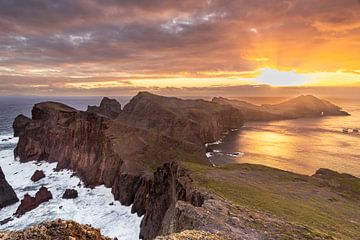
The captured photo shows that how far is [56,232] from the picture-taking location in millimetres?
13805

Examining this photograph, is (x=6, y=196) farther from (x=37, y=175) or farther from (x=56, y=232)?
(x=56, y=232)

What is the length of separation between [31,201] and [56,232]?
2612 inches

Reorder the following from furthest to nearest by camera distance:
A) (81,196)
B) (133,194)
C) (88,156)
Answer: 1. (88,156)
2. (81,196)
3. (133,194)

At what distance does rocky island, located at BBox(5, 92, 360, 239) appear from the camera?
29.1 meters

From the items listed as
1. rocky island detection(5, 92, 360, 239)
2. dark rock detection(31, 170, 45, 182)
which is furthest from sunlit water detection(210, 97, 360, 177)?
dark rock detection(31, 170, 45, 182)

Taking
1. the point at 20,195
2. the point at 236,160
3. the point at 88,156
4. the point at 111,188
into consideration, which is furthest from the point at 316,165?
the point at 20,195

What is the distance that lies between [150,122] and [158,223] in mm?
112087

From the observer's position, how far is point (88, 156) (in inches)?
3839

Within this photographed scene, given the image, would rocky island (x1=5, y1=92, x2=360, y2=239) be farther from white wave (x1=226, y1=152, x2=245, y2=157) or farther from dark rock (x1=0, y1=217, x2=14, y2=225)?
dark rock (x1=0, y1=217, x2=14, y2=225)

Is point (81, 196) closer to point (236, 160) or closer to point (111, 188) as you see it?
point (111, 188)

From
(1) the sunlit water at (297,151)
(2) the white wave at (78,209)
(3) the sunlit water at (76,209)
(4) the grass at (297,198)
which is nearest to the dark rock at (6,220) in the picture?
(3) the sunlit water at (76,209)

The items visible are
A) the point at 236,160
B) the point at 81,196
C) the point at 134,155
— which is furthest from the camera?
the point at 236,160

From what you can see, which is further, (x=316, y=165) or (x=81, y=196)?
(x=316, y=165)

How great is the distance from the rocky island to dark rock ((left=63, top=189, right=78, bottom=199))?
9.37m
